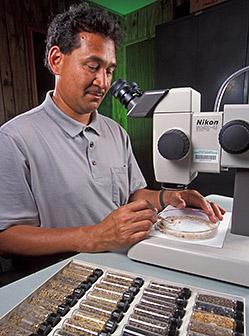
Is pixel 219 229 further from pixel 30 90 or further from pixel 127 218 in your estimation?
pixel 30 90

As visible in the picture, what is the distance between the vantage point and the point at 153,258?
0.62m

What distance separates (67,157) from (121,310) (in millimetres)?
600

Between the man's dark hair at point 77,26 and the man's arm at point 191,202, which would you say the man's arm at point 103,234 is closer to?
the man's arm at point 191,202

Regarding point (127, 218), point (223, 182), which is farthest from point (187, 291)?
point (223, 182)

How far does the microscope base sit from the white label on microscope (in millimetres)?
196

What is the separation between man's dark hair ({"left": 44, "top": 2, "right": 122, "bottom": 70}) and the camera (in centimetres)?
94

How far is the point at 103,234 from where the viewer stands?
2.17ft

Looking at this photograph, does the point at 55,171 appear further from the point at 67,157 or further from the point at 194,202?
the point at 194,202

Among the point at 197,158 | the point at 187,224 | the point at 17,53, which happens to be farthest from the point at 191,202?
the point at 17,53

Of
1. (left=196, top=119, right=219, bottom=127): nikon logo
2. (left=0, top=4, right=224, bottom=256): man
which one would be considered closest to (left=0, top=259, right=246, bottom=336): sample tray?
(left=0, top=4, right=224, bottom=256): man

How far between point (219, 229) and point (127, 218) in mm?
247

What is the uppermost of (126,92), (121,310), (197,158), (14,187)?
(126,92)

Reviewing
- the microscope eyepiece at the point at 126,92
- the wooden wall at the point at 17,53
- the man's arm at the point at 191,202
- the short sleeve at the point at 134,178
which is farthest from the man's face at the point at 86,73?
the wooden wall at the point at 17,53

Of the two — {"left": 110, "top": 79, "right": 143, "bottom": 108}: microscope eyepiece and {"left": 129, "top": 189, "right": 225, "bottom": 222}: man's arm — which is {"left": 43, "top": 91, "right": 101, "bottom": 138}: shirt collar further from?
{"left": 129, "top": 189, "right": 225, "bottom": 222}: man's arm
